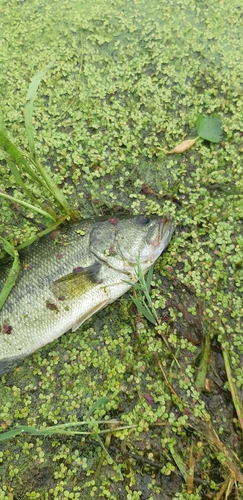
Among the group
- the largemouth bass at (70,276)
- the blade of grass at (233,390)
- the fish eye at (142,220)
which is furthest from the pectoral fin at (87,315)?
the blade of grass at (233,390)

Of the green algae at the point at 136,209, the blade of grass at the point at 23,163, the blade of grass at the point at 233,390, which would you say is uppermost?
the blade of grass at the point at 23,163

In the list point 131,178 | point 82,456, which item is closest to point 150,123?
point 131,178

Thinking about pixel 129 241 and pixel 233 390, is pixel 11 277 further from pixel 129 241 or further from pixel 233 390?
pixel 233 390

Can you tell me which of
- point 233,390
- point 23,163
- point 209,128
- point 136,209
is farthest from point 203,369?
point 209,128

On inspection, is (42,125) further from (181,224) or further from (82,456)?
(82,456)

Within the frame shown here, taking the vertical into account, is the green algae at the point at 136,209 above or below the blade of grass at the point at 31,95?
below

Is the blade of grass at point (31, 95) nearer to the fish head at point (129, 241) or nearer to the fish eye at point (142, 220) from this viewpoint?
the fish head at point (129, 241)

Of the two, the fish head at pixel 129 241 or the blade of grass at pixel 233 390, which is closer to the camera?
the blade of grass at pixel 233 390
